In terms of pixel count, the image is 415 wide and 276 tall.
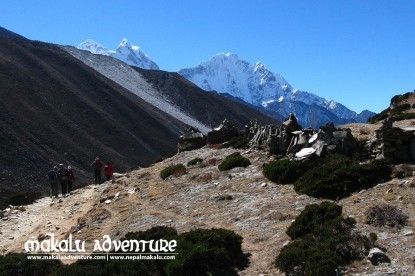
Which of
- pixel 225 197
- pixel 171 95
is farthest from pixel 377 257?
pixel 171 95

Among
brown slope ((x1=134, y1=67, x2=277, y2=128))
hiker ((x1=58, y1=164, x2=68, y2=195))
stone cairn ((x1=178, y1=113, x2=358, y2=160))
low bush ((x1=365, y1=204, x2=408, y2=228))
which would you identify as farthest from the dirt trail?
brown slope ((x1=134, y1=67, x2=277, y2=128))

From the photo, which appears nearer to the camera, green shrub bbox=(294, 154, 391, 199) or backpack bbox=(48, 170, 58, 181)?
green shrub bbox=(294, 154, 391, 199)

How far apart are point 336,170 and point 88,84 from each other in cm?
11804

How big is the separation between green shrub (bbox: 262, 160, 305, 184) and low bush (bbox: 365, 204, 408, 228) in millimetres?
6627

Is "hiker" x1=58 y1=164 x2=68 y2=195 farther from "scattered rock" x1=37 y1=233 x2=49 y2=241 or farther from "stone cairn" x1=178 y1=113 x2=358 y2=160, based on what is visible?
"stone cairn" x1=178 y1=113 x2=358 y2=160

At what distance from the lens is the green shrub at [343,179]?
1675 cm

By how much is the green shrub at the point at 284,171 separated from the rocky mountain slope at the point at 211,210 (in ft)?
1.14

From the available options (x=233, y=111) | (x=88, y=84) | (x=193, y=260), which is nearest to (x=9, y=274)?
(x=193, y=260)

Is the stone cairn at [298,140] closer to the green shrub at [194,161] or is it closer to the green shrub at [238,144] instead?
the green shrub at [238,144]

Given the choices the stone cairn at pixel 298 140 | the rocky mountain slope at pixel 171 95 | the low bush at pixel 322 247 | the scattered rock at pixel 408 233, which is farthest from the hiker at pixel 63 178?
the rocky mountain slope at pixel 171 95

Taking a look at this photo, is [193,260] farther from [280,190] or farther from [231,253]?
[280,190]

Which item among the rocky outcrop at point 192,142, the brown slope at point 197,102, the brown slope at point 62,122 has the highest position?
the brown slope at point 197,102

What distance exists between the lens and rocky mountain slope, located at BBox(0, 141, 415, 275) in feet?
41.5

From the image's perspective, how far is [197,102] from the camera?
173000mm
